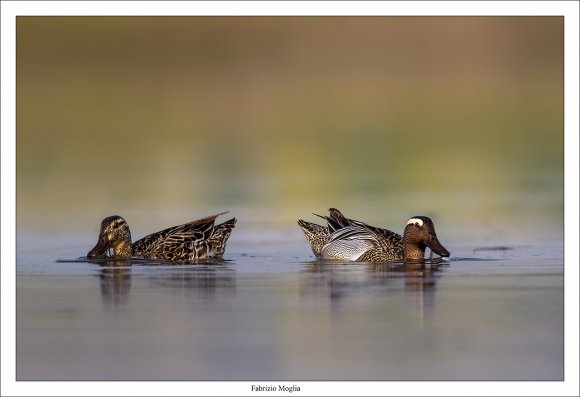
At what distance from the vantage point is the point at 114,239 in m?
13.7

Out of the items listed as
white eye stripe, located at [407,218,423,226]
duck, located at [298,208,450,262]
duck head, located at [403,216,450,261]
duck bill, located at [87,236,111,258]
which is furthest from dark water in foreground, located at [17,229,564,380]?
white eye stripe, located at [407,218,423,226]

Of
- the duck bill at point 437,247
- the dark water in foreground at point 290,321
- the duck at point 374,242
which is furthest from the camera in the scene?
the duck at point 374,242

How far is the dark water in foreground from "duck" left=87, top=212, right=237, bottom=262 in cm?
59

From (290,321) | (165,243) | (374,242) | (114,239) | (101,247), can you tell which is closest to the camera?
(290,321)

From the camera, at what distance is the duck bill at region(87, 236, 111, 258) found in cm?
1354

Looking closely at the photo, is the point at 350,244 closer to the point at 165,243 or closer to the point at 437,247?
the point at 437,247

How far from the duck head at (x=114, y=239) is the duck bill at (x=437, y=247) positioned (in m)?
2.80

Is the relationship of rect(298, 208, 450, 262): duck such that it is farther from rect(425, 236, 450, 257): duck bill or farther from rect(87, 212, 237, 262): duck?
rect(87, 212, 237, 262): duck

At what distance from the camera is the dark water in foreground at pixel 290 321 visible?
870 cm

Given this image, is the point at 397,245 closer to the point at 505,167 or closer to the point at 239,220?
the point at 239,220

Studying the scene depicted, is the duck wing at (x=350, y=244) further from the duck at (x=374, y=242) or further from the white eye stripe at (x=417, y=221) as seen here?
the white eye stripe at (x=417, y=221)

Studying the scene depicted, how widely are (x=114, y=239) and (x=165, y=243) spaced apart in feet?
1.64

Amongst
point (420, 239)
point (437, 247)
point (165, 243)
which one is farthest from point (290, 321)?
point (165, 243)

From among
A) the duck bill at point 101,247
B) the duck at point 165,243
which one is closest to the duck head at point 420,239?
the duck at point 165,243
